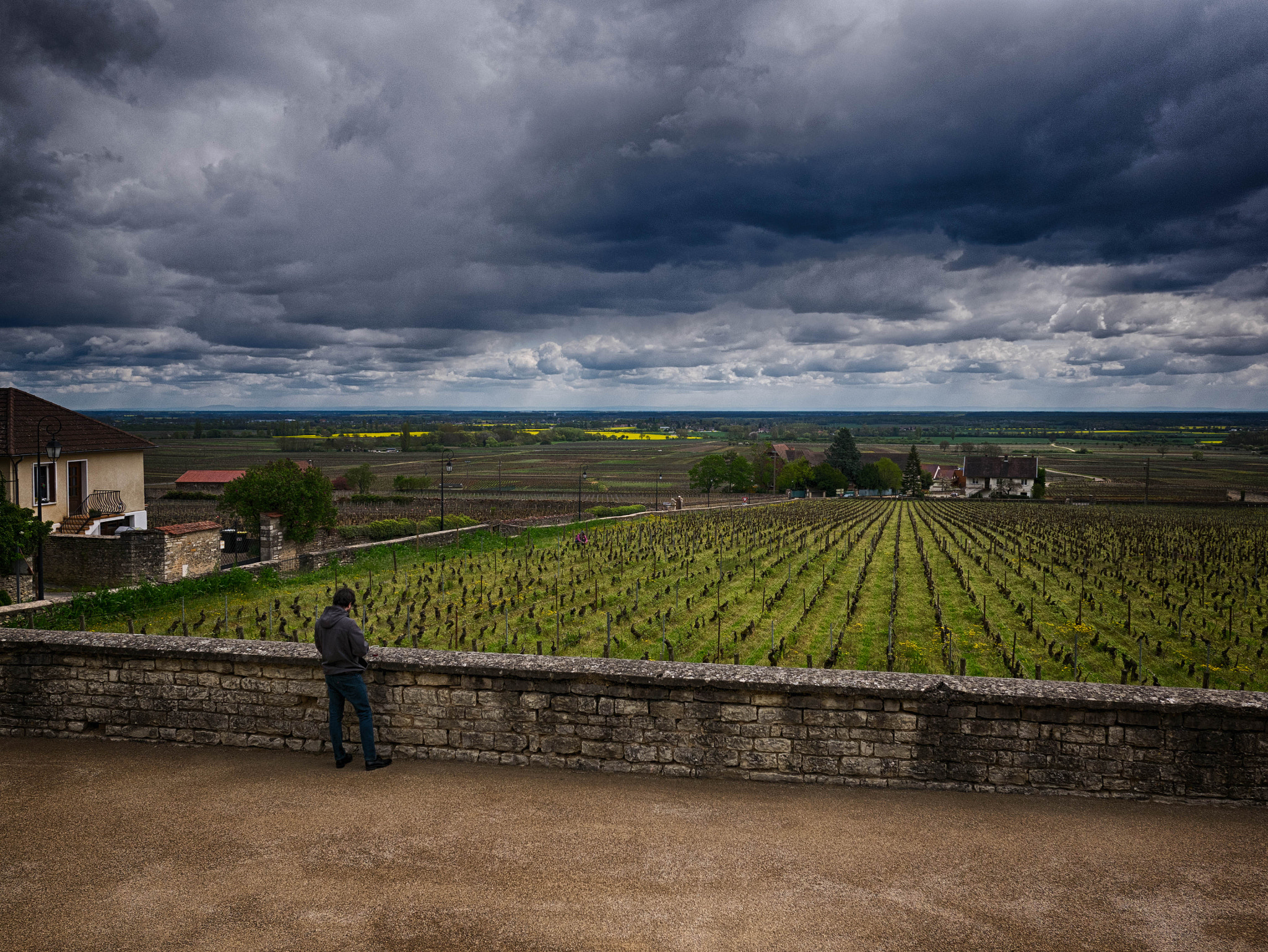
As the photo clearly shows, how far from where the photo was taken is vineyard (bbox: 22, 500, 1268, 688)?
13930 mm

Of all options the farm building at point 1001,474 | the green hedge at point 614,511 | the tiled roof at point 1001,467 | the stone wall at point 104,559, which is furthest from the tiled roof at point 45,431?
the tiled roof at point 1001,467

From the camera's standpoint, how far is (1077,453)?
477 feet

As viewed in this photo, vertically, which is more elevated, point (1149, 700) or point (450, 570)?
point (1149, 700)

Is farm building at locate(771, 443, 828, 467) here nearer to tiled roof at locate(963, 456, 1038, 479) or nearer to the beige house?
tiled roof at locate(963, 456, 1038, 479)

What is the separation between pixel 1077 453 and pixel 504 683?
164631 millimetres

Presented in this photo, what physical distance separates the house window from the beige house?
2 centimetres

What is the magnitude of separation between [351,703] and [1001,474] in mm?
93309

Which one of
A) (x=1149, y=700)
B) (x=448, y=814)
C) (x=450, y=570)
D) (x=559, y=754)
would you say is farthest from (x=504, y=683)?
(x=450, y=570)

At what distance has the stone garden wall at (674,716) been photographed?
4480 millimetres

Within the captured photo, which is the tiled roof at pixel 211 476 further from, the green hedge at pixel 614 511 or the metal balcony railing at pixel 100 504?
the metal balcony railing at pixel 100 504

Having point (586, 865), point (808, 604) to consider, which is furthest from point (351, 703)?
point (808, 604)

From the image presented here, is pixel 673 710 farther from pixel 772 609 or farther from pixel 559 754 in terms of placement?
pixel 772 609

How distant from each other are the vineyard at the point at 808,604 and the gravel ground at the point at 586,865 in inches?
247

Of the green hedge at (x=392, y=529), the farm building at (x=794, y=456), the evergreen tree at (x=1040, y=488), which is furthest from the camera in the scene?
the farm building at (x=794, y=456)
